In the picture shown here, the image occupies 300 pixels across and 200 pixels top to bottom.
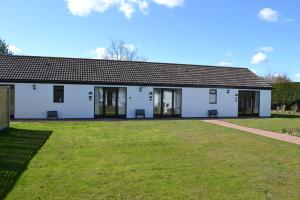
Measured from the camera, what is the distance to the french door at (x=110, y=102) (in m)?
26.7

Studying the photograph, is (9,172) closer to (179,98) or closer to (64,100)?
(64,100)

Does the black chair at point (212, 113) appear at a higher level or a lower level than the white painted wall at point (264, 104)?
lower

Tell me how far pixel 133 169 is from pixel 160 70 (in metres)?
21.5

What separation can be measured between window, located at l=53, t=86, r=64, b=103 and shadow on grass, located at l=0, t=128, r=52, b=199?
898cm

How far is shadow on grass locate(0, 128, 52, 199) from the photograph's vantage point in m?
7.77

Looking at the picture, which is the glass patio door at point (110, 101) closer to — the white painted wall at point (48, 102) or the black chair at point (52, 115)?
the white painted wall at point (48, 102)

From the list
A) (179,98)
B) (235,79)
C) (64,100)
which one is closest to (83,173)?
(64,100)

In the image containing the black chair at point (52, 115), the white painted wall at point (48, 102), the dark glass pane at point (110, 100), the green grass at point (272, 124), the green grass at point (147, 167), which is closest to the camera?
the green grass at point (147, 167)

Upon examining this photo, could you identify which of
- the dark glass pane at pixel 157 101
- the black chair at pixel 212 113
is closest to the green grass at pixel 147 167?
the dark glass pane at pixel 157 101

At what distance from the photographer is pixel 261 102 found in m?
31.0

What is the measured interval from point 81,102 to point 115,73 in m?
3.49

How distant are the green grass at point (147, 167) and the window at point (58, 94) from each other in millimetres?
10794

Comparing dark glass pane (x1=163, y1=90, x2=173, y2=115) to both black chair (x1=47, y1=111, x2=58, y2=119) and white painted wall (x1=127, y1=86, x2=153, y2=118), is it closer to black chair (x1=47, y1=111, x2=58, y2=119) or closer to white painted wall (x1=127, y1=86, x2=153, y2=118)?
white painted wall (x1=127, y1=86, x2=153, y2=118)

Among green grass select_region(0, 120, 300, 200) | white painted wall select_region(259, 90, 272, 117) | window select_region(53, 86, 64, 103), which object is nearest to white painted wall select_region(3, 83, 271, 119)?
window select_region(53, 86, 64, 103)
